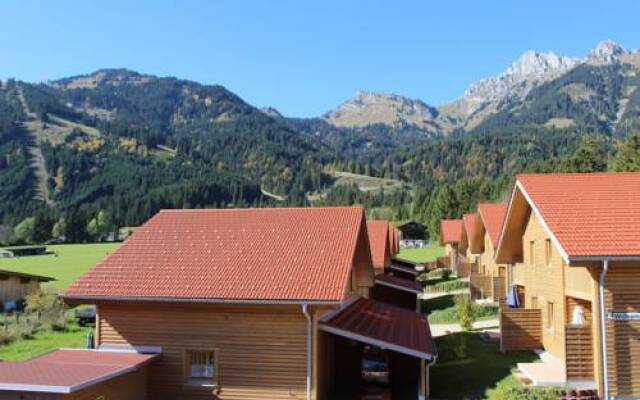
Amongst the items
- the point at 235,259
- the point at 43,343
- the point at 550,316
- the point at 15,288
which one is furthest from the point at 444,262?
the point at 235,259

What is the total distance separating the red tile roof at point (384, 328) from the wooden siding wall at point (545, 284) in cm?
443

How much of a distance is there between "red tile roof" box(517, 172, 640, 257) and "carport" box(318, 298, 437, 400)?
514cm

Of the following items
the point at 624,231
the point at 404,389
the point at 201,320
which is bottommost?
the point at 404,389

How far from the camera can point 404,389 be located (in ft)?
67.4

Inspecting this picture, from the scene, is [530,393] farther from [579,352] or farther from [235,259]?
[235,259]

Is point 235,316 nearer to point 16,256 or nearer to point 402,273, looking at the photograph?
point 402,273

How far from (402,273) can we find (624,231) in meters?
30.2

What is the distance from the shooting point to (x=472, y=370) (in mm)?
20500

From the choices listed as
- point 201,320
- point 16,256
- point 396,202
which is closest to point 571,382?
point 201,320

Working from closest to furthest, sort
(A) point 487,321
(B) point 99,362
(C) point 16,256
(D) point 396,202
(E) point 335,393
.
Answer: (B) point 99,362, (E) point 335,393, (A) point 487,321, (C) point 16,256, (D) point 396,202

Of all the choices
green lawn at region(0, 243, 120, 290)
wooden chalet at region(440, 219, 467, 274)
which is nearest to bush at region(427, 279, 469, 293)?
wooden chalet at region(440, 219, 467, 274)

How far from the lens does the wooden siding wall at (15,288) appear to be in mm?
50769

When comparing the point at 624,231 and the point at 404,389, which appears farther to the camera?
the point at 404,389

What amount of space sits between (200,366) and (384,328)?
19.0ft
